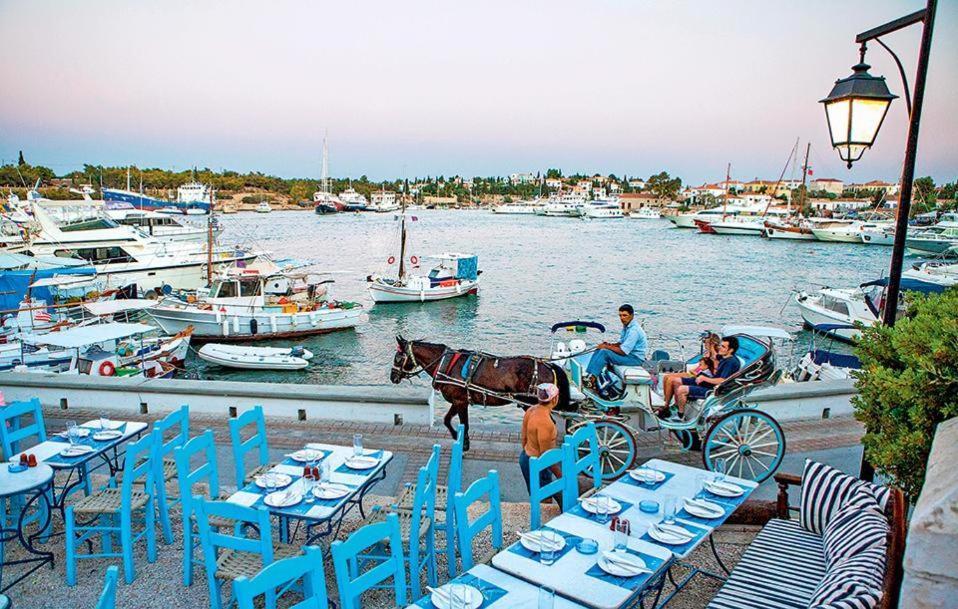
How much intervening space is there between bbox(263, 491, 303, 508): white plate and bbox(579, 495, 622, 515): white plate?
2.23 meters

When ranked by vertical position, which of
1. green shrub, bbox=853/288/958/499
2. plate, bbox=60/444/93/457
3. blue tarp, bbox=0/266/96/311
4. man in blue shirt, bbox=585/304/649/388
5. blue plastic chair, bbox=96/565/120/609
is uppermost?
green shrub, bbox=853/288/958/499

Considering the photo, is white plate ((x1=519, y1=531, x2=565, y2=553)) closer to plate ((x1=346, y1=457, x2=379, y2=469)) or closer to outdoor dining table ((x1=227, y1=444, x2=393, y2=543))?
outdoor dining table ((x1=227, y1=444, x2=393, y2=543))

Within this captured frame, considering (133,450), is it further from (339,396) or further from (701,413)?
(701,413)

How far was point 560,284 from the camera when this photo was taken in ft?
152

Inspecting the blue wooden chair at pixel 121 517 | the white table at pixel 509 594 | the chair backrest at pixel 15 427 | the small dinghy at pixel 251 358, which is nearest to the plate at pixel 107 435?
the blue wooden chair at pixel 121 517

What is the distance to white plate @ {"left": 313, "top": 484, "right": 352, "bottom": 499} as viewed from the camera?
5.03m

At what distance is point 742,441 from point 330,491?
4.46 metres

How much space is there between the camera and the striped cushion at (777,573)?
4.07 metres

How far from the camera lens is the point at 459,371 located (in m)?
8.58

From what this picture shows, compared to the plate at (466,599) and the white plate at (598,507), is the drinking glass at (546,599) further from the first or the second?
the white plate at (598,507)

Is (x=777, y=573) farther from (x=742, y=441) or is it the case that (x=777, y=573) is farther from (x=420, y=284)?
(x=420, y=284)

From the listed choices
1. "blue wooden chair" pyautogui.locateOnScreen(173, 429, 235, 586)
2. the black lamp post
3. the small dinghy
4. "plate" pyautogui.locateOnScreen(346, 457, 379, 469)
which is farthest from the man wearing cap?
the small dinghy

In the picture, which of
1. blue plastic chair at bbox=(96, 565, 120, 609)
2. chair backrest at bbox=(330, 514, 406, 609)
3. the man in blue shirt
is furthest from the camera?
the man in blue shirt

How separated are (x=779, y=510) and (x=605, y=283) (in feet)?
139
